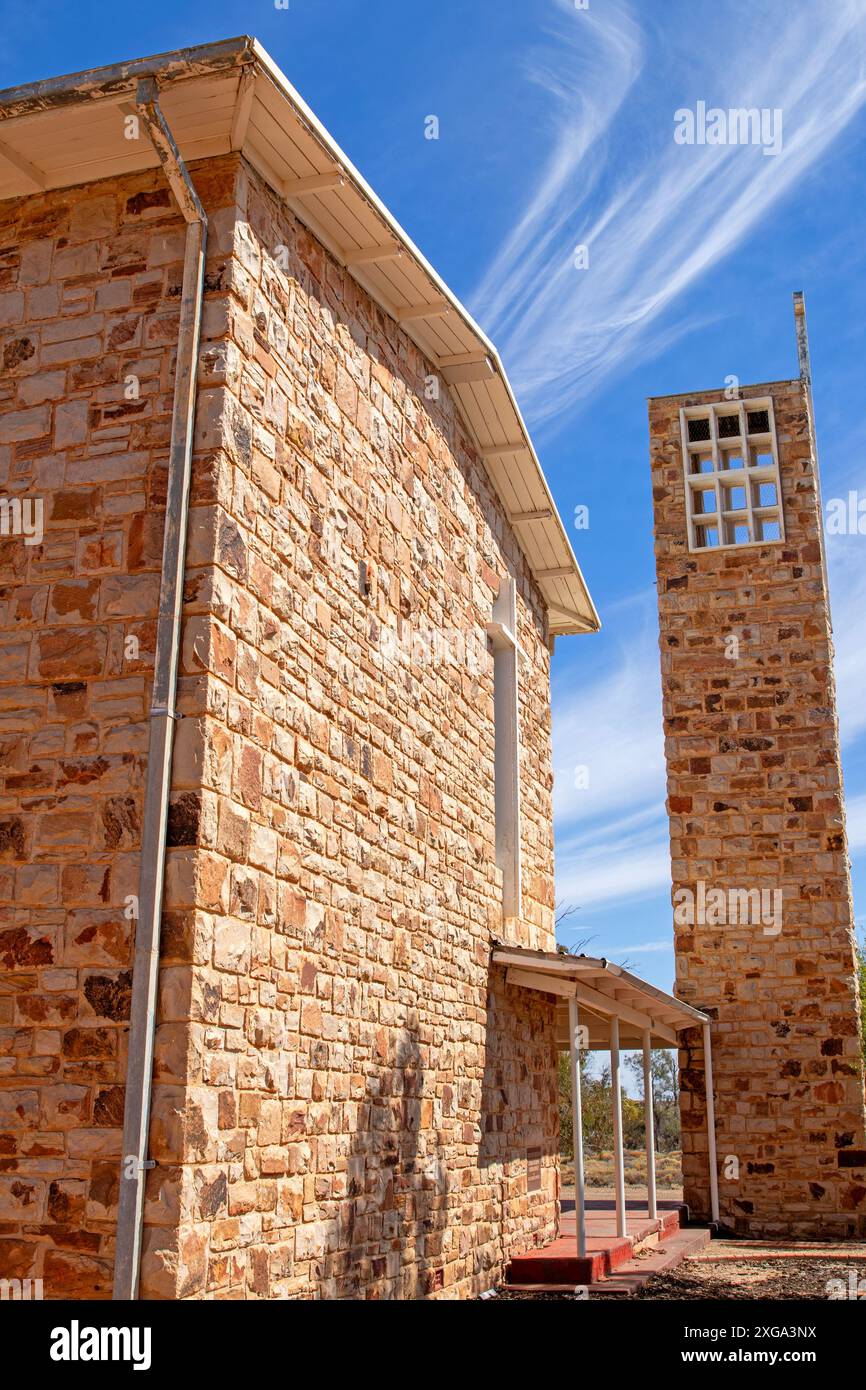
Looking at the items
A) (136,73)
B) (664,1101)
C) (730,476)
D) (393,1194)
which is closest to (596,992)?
(393,1194)

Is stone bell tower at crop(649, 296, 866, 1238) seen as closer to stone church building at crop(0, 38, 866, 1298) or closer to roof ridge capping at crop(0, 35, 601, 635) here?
stone church building at crop(0, 38, 866, 1298)

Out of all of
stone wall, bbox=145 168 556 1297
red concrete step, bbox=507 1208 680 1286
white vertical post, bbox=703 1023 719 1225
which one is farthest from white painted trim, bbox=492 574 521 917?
white vertical post, bbox=703 1023 719 1225

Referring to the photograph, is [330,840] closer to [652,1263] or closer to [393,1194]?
[393,1194]

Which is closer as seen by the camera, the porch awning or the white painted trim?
the porch awning

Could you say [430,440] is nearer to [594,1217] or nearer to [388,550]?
[388,550]

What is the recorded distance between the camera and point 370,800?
7.20 m

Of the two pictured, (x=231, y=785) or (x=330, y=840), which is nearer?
(x=231, y=785)

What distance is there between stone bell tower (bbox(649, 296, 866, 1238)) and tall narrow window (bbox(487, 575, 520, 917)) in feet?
15.3

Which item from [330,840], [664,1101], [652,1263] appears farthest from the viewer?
[664,1101]

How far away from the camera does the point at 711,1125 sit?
43.6 feet

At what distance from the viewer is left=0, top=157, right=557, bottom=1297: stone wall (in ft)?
16.8

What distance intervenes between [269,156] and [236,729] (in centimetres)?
289

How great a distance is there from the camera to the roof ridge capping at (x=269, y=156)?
5691mm

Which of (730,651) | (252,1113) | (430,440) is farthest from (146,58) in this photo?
(730,651)
